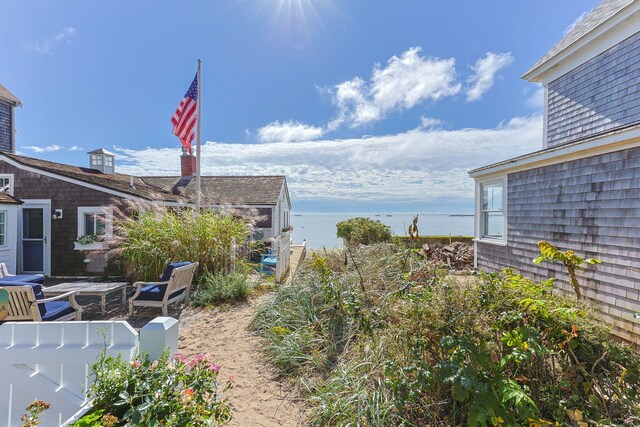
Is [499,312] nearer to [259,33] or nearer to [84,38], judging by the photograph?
[259,33]

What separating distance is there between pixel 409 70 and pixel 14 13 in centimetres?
1090

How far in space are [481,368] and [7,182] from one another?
13641mm

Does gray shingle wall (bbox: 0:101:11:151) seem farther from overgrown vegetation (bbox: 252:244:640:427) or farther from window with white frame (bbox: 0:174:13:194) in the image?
overgrown vegetation (bbox: 252:244:640:427)

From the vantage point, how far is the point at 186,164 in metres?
16.9

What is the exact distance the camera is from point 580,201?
5070mm

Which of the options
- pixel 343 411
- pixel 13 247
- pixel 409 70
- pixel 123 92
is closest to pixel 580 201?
pixel 343 411

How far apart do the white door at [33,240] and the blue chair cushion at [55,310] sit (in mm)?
6296

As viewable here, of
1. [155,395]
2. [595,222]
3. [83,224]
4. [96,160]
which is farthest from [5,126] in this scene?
[595,222]

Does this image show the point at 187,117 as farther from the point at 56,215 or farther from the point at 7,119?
the point at 7,119

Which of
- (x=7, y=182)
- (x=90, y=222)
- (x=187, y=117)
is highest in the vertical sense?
(x=187, y=117)

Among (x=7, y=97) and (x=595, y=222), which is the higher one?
(x=7, y=97)

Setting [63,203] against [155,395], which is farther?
[63,203]

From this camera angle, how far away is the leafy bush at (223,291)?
234 inches

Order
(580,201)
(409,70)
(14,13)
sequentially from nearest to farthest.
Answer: (580,201)
(14,13)
(409,70)
